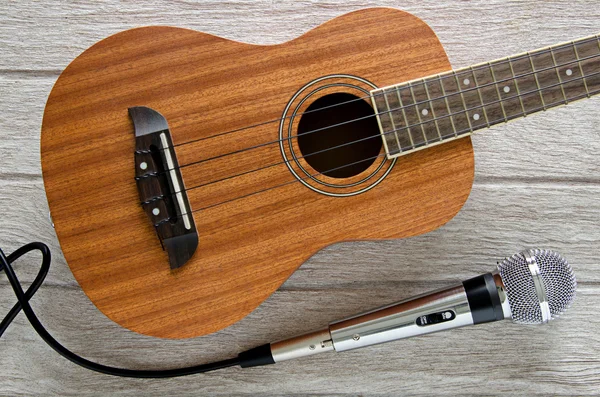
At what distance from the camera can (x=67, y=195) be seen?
812mm

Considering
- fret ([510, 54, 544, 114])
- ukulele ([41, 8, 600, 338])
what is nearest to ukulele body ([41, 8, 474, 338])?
ukulele ([41, 8, 600, 338])

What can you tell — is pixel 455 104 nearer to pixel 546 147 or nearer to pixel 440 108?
pixel 440 108

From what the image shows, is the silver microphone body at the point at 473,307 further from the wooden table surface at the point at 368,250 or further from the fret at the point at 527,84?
the fret at the point at 527,84

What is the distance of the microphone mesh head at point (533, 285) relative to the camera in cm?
83

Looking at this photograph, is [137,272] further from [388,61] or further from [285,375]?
[388,61]

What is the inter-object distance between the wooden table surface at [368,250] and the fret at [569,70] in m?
0.16

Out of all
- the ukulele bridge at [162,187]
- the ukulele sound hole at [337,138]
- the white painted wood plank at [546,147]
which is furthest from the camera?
the white painted wood plank at [546,147]

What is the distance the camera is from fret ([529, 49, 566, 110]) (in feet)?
2.78

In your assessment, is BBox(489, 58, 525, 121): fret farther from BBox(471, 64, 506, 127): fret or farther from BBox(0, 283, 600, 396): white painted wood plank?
BBox(0, 283, 600, 396): white painted wood plank

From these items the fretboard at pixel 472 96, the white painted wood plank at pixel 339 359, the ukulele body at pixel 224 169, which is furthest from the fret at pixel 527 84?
the white painted wood plank at pixel 339 359

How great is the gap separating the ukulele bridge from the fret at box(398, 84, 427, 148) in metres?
0.36

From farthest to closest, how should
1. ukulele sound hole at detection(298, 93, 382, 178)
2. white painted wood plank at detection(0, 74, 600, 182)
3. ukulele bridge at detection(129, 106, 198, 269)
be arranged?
1. white painted wood plank at detection(0, 74, 600, 182)
2. ukulele sound hole at detection(298, 93, 382, 178)
3. ukulele bridge at detection(129, 106, 198, 269)

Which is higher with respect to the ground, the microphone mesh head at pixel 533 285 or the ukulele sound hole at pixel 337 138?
the ukulele sound hole at pixel 337 138

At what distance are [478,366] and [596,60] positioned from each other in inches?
22.3
